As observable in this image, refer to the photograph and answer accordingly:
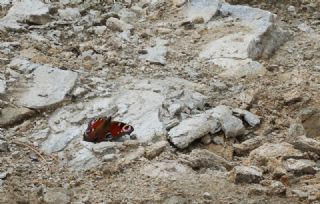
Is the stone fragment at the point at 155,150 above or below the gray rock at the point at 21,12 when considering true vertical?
above

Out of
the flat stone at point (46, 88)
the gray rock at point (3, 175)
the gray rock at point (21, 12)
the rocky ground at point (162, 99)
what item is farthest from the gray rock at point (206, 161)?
the gray rock at point (21, 12)

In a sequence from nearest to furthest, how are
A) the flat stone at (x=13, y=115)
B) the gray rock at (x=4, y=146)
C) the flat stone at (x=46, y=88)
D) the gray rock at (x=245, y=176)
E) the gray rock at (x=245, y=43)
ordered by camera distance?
1. the gray rock at (x=245, y=176)
2. the gray rock at (x=4, y=146)
3. the flat stone at (x=13, y=115)
4. the flat stone at (x=46, y=88)
5. the gray rock at (x=245, y=43)

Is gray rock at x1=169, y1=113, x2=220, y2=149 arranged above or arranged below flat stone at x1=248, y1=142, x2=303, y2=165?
below

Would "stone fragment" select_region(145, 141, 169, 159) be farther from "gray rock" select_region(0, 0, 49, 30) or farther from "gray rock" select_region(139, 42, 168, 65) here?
"gray rock" select_region(0, 0, 49, 30)

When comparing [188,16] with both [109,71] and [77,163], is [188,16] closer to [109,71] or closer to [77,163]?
[109,71]

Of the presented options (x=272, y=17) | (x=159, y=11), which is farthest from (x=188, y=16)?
(x=272, y=17)

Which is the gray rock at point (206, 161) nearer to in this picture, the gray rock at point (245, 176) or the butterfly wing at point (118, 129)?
the gray rock at point (245, 176)

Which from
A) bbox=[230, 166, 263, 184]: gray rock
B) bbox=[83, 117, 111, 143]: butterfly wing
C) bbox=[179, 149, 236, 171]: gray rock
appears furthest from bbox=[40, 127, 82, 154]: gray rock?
bbox=[230, 166, 263, 184]: gray rock
